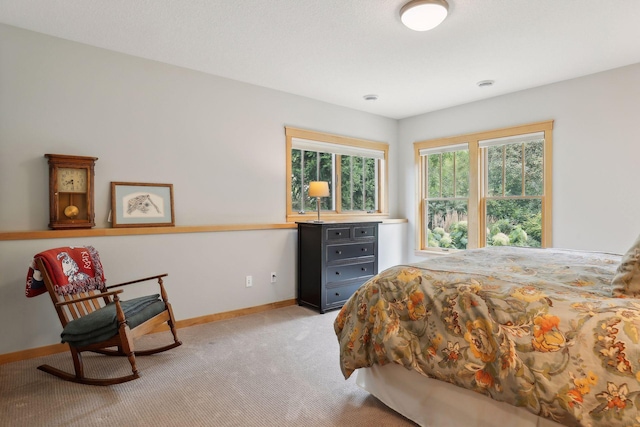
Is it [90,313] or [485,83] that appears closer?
[90,313]

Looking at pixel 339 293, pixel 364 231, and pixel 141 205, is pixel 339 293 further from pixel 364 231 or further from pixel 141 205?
pixel 141 205

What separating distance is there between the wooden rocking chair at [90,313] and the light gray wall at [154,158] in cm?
38

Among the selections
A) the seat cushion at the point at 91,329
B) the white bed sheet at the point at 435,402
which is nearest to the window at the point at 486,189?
the white bed sheet at the point at 435,402

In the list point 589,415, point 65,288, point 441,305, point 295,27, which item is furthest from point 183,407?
point 295,27

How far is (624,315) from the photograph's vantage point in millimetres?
1206

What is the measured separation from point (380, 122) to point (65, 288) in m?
4.38

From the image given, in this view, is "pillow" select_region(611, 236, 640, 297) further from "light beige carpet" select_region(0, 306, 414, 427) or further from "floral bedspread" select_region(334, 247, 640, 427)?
"light beige carpet" select_region(0, 306, 414, 427)

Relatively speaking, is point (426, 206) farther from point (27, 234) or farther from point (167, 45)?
point (27, 234)

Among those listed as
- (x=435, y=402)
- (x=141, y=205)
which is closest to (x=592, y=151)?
(x=435, y=402)

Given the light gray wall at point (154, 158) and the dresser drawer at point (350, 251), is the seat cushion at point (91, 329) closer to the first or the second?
the light gray wall at point (154, 158)

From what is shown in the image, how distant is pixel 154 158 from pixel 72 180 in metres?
0.69

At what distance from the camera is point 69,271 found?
2439mm

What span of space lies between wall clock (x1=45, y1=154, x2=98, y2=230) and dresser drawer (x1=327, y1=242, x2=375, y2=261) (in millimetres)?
2296

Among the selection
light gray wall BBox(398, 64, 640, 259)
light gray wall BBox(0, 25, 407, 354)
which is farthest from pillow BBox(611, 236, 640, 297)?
light gray wall BBox(0, 25, 407, 354)
